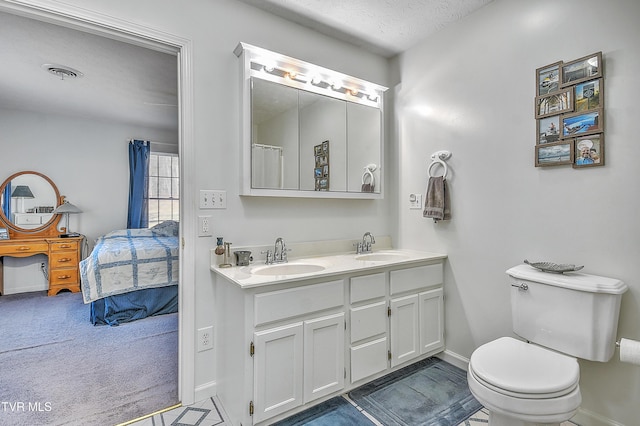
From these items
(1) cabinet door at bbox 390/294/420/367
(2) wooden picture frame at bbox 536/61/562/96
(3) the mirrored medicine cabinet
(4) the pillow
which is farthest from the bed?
(2) wooden picture frame at bbox 536/61/562/96

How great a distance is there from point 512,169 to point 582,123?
400 millimetres

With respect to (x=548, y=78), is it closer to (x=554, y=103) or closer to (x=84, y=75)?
(x=554, y=103)

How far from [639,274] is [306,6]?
233cm

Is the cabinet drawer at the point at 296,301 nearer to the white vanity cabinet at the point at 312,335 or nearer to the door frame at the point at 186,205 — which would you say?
the white vanity cabinet at the point at 312,335

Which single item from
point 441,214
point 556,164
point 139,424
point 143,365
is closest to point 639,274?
point 556,164

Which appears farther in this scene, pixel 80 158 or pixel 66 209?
pixel 80 158

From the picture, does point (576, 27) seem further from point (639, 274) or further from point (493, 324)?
point (493, 324)

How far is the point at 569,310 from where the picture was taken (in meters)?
1.44

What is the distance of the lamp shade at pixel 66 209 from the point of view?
164 inches

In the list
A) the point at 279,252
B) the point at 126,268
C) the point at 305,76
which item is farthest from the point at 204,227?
the point at 126,268

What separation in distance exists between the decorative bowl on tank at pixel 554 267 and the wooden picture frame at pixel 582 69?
0.95 meters

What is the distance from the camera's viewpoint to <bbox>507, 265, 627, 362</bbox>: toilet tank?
137 centimetres

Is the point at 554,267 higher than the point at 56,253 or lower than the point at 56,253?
higher

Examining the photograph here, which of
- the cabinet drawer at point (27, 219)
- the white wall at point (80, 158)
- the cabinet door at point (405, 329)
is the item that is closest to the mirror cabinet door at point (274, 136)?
the cabinet door at point (405, 329)
